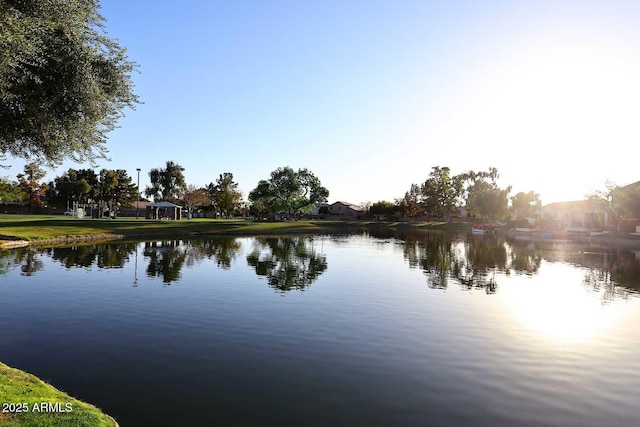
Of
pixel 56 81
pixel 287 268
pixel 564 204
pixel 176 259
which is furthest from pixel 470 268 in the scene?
pixel 564 204

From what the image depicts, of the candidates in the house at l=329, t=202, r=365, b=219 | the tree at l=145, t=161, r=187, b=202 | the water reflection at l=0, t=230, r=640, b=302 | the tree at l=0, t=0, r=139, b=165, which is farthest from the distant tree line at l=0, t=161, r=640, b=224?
the tree at l=0, t=0, r=139, b=165

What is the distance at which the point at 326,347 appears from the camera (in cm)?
1235

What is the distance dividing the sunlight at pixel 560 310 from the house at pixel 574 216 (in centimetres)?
6623

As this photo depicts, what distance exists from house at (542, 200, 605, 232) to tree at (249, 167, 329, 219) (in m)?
59.9

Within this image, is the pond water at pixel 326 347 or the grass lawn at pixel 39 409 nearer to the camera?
the grass lawn at pixel 39 409

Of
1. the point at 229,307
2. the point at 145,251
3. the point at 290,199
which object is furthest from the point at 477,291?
the point at 290,199

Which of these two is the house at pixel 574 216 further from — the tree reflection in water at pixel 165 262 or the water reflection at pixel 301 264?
the tree reflection in water at pixel 165 262

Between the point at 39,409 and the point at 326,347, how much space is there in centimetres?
751

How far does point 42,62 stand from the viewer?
46.0 feet

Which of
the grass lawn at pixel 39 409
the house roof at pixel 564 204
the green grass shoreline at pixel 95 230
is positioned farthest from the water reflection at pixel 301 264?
the house roof at pixel 564 204

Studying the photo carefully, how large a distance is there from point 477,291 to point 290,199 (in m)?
88.6

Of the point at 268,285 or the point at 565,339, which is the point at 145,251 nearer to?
the point at 268,285

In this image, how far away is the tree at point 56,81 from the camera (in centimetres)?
1220

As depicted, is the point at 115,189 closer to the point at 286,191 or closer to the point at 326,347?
the point at 286,191
